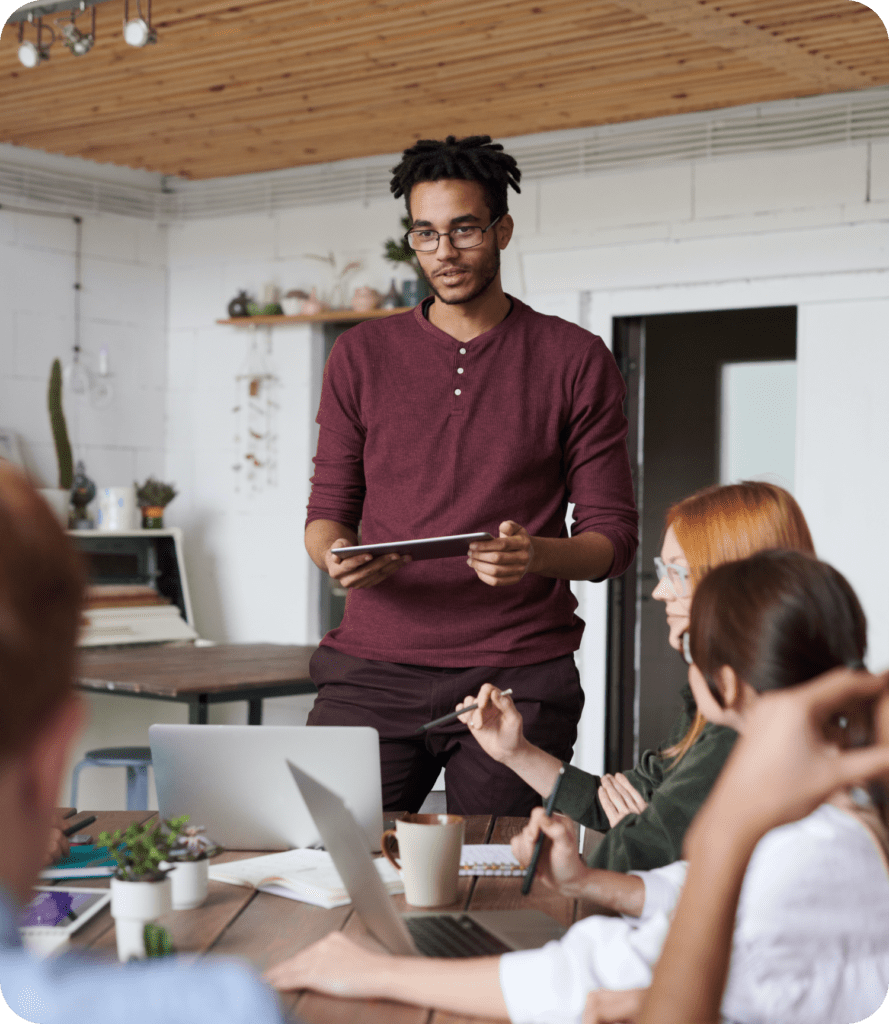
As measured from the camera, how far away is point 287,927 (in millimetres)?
1254

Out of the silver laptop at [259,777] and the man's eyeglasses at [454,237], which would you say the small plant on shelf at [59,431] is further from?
the silver laptop at [259,777]

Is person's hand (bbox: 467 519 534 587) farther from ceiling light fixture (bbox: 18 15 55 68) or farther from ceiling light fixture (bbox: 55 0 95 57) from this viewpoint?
ceiling light fixture (bbox: 18 15 55 68)

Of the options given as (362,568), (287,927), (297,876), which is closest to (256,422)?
(362,568)

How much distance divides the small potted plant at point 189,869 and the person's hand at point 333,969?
22 cm

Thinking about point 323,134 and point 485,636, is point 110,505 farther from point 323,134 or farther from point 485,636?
point 485,636

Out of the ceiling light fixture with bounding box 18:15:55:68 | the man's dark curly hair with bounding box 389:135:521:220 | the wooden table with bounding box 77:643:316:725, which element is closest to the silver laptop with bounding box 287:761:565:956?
the man's dark curly hair with bounding box 389:135:521:220

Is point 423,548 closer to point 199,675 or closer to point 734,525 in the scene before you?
point 734,525

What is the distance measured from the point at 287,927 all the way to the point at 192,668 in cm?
282

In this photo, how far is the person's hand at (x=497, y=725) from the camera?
1.65 m

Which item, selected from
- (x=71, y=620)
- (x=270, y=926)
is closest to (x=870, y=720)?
(x=71, y=620)

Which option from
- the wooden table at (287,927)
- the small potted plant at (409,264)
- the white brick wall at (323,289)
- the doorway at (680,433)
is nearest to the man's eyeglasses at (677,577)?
the wooden table at (287,927)

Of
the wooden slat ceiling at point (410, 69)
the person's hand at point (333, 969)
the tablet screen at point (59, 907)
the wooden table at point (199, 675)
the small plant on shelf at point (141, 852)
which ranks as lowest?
the wooden table at point (199, 675)

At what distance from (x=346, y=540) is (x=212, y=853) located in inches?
33.7

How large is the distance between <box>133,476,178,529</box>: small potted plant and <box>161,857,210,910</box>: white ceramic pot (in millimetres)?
4323
